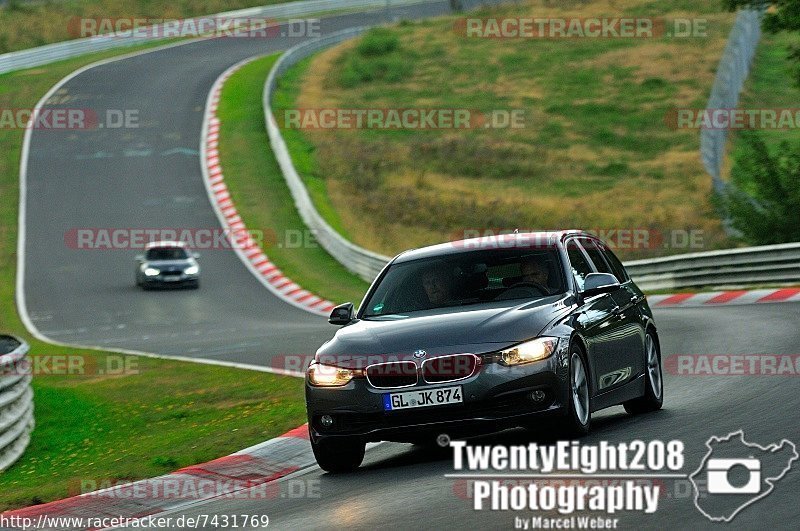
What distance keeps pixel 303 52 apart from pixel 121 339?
131ft

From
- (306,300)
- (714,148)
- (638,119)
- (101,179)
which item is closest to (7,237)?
(101,179)

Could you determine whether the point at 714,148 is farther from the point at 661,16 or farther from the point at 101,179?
the point at 661,16

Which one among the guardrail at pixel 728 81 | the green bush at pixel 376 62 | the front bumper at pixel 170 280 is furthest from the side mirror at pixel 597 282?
the green bush at pixel 376 62

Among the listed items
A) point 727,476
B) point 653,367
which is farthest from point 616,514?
point 653,367

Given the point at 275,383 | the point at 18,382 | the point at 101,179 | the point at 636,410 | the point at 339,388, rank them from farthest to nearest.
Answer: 1. the point at 101,179
2. the point at 275,383
3. the point at 18,382
4. the point at 636,410
5. the point at 339,388

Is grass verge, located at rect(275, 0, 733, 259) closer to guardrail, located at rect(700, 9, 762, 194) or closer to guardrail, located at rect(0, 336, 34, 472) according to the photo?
guardrail, located at rect(700, 9, 762, 194)

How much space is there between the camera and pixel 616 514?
7.68 metres

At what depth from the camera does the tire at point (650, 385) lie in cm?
1189

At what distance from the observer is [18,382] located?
52.5ft

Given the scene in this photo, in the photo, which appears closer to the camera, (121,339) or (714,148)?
(121,339)

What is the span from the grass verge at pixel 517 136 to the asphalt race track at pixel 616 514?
19.5 meters

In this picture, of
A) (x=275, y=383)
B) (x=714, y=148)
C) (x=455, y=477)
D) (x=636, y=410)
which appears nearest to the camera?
(x=455, y=477)

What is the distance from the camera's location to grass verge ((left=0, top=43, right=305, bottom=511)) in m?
12.5

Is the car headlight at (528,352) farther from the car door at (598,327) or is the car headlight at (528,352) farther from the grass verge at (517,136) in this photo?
the grass verge at (517,136)
